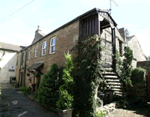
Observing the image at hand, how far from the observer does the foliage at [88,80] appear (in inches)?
223

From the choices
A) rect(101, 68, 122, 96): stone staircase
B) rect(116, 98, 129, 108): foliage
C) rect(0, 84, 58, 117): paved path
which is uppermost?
rect(101, 68, 122, 96): stone staircase

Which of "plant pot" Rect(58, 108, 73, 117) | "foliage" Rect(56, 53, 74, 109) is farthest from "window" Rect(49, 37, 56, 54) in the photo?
"plant pot" Rect(58, 108, 73, 117)

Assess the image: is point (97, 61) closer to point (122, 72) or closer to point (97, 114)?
point (97, 114)

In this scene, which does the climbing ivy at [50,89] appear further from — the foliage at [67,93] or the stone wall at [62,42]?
the foliage at [67,93]

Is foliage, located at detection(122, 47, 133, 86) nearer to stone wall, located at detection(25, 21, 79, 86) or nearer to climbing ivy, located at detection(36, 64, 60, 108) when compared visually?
stone wall, located at detection(25, 21, 79, 86)

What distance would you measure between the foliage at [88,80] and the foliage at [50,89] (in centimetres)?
198

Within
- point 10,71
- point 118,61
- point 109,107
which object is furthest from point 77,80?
point 10,71

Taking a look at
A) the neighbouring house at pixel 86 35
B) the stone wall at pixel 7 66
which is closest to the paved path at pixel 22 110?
the neighbouring house at pixel 86 35

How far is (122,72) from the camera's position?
862 centimetres

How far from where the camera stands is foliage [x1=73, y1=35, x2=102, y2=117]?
5668mm

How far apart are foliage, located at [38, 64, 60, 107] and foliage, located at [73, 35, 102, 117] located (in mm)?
1979

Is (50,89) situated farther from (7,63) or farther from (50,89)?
(7,63)

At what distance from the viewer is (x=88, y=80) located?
5.92 metres

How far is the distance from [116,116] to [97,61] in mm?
3341
